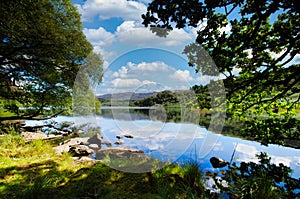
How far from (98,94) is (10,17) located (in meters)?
3.85

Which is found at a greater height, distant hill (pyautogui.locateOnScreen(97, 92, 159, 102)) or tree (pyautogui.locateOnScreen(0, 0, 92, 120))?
tree (pyautogui.locateOnScreen(0, 0, 92, 120))

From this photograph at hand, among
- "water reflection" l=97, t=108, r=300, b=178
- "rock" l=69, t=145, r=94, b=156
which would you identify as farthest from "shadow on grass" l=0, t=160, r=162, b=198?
"rock" l=69, t=145, r=94, b=156

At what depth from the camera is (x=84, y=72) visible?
6484mm

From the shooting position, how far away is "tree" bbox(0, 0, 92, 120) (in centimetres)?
477

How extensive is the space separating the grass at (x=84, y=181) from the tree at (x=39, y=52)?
3437mm

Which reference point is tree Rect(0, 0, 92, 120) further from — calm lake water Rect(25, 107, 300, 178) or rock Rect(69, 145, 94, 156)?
calm lake water Rect(25, 107, 300, 178)

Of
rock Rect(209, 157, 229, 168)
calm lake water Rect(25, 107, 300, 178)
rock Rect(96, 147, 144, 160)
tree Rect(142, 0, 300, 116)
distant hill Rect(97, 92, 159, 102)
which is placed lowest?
rock Rect(209, 157, 229, 168)

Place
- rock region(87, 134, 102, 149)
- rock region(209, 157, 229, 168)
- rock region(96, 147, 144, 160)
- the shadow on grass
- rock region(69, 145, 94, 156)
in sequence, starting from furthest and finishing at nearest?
rock region(87, 134, 102, 149) → rock region(69, 145, 94, 156) → rock region(209, 157, 229, 168) → rock region(96, 147, 144, 160) → the shadow on grass

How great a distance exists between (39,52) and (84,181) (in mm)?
5335

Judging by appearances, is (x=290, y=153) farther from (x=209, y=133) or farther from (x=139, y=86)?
(x=139, y=86)

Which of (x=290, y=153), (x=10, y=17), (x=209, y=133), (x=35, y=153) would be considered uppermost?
(x=10, y=17)

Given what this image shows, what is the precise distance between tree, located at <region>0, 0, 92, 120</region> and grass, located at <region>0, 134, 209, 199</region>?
3437 millimetres

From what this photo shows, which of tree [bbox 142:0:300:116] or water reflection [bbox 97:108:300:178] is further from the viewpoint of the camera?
water reflection [bbox 97:108:300:178]

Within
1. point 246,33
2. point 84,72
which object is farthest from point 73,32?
point 246,33
